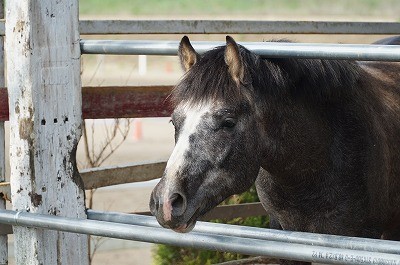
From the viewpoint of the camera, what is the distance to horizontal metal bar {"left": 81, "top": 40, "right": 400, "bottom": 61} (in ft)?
8.34

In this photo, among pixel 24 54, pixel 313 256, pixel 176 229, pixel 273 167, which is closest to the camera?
pixel 313 256

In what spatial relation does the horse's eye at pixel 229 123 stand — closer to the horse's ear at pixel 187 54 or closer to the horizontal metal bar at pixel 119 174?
the horse's ear at pixel 187 54

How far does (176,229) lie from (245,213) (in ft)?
8.89

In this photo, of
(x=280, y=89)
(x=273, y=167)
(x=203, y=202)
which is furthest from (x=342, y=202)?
(x=203, y=202)

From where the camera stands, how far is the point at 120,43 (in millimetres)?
3146

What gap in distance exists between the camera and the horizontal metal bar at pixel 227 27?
4836mm

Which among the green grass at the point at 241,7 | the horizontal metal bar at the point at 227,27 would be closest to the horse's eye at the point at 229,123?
the horizontal metal bar at the point at 227,27

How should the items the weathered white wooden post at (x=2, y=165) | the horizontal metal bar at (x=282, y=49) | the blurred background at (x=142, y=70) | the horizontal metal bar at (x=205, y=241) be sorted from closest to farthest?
the horizontal metal bar at (x=205, y=241) < the horizontal metal bar at (x=282, y=49) < the weathered white wooden post at (x=2, y=165) < the blurred background at (x=142, y=70)

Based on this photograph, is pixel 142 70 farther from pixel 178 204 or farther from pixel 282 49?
pixel 282 49

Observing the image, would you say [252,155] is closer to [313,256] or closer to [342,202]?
[342,202]

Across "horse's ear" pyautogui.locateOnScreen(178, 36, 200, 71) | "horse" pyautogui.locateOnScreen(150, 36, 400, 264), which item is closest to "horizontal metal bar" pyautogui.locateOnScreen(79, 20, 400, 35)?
"horse" pyautogui.locateOnScreen(150, 36, 400, 264)

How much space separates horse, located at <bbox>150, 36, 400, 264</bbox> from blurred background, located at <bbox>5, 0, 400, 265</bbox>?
2.16 metres

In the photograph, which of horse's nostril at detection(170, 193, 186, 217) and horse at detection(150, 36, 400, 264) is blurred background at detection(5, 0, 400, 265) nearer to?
horse at detection(150, 36, 400, 264)

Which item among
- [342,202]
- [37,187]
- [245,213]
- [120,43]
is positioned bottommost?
[245,213]
